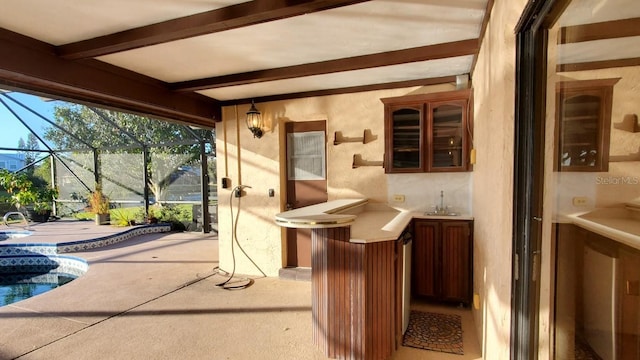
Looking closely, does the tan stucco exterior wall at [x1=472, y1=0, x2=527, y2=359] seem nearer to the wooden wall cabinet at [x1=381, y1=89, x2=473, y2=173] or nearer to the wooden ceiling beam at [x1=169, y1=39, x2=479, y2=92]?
the wooden ceiling beam at [x1=169, y1=39, x2=479, y2=92]

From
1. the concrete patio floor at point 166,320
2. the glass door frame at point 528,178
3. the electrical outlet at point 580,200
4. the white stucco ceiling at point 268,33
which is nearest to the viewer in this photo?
the electrical outlet at point 580,200

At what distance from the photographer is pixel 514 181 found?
53.3 inches

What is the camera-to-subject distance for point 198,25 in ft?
6.25

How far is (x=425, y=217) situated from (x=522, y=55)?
1.96m

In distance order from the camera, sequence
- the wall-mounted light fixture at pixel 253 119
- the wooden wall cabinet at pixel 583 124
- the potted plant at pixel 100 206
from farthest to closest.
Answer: the potted plant at pixel 100 206
the wall-mounted light fixture at pixel 253 119
the wooden wall cabinet at pixel 583 124

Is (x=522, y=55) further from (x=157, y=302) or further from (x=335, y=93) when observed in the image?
(x=157, y=302)

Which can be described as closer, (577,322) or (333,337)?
(577,322)

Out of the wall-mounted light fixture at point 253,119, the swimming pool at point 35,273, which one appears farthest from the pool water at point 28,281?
the wall-mounted light fixture at point 253,119

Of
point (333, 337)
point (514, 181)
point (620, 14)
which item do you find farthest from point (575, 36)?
point (333, 337)

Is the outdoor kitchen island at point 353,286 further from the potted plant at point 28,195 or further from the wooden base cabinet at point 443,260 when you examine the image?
the potted plant at point 28,195

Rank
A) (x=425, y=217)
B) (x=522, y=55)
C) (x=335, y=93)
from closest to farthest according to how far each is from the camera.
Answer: (x=522, y=55)
(x=425, y=217)
(x=335, y=93)

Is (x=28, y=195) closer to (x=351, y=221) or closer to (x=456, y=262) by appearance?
(x=351, y=221)

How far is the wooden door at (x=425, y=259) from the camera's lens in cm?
299

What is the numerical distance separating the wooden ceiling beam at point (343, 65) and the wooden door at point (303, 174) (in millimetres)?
1076
